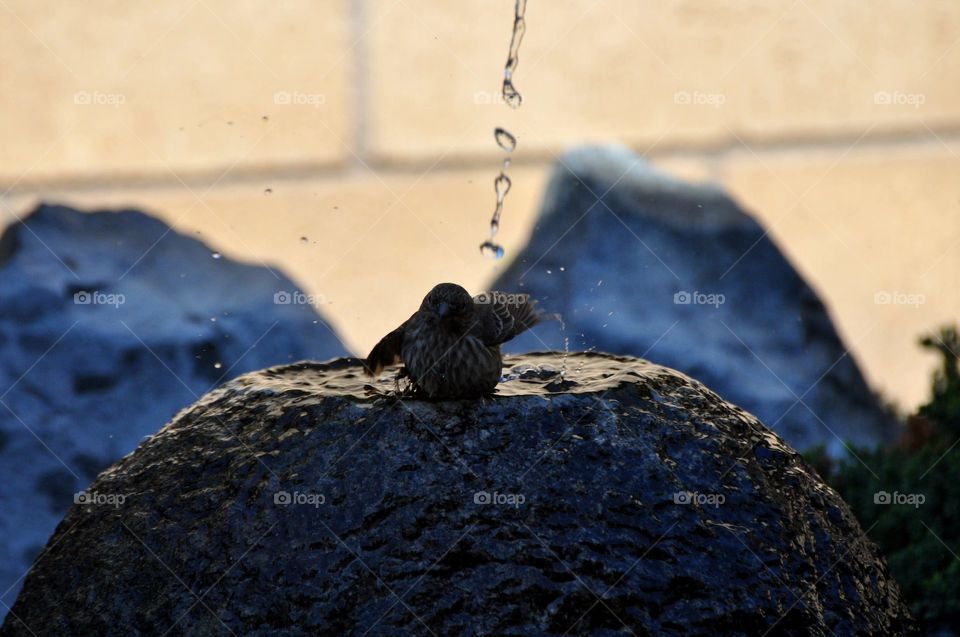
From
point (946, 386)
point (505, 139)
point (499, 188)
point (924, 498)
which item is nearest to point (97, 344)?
point (499, 188)

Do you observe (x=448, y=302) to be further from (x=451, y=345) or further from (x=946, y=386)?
(x=946, y=386)

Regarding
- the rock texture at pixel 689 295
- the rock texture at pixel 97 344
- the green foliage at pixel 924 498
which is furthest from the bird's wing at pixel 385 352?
the rock texture at pixel 689 295

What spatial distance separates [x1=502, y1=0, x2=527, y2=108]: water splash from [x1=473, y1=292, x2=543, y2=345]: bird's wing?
12.3ft

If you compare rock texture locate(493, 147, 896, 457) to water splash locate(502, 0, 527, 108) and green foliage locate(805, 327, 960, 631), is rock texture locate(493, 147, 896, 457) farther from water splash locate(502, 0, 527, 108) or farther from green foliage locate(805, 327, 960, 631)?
green foliage locate(805, 327, 960, 631)

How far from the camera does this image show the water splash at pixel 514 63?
735cm

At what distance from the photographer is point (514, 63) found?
24.6ft

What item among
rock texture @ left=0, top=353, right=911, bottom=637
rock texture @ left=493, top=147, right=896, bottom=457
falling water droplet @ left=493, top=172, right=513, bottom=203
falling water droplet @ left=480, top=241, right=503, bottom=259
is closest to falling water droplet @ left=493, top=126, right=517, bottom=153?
falling water droplet @ left=493, top=172, right=513, bottom=203

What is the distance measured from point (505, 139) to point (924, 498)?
12.4 feet

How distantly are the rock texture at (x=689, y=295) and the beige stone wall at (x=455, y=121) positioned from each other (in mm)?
239

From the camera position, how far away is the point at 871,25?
7738 millimetres

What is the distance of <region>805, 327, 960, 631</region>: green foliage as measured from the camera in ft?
15.3

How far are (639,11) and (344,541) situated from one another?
5677 millimetres

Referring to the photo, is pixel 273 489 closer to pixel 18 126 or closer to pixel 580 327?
pixel 580 327

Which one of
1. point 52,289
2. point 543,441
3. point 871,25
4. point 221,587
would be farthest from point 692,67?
point 221,587
